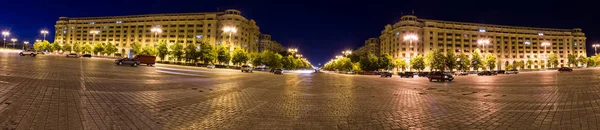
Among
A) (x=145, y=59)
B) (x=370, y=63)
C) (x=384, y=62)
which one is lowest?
(x=145, y=59)

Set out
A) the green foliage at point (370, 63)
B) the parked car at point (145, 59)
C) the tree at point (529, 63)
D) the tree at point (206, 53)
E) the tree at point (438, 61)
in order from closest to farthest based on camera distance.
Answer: the parked car at point (145, 59)
the tree at point (206, 53)
the tree at point (438, 61)
the green foliage at point (370, 63)
the tree at point (529, 63)

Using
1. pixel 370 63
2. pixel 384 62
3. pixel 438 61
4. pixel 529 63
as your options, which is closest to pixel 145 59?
pixel 370 63

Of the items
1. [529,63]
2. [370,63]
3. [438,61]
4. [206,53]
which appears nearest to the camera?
[206,53]

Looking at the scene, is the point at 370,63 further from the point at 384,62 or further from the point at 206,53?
the point at 206,53

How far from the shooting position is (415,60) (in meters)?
89.8

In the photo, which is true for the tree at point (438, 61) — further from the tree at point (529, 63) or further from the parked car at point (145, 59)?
the parked car at point (145, 59)

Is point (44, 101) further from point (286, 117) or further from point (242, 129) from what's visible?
point (286, 117)

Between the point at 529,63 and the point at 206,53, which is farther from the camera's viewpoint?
the point at 529,63

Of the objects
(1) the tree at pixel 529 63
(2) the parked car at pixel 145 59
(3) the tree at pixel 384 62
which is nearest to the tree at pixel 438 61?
(3) the tree at pixel 384 62

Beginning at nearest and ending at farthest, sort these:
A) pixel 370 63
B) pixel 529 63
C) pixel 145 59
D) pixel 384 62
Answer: pixel 145 59 → pixel 370 63 → pixel 384 62 → pixel 529 63

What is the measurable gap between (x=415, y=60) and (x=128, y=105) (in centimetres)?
9156

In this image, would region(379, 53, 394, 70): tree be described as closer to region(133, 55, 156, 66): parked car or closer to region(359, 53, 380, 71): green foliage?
region(359, 53, 380, 71): green foliage

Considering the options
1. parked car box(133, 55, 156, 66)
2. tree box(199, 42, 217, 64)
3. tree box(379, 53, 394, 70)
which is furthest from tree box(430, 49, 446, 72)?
parked car box(133, 55, 156, 66)

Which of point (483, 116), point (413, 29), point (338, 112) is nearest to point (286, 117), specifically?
point (338, 112)
